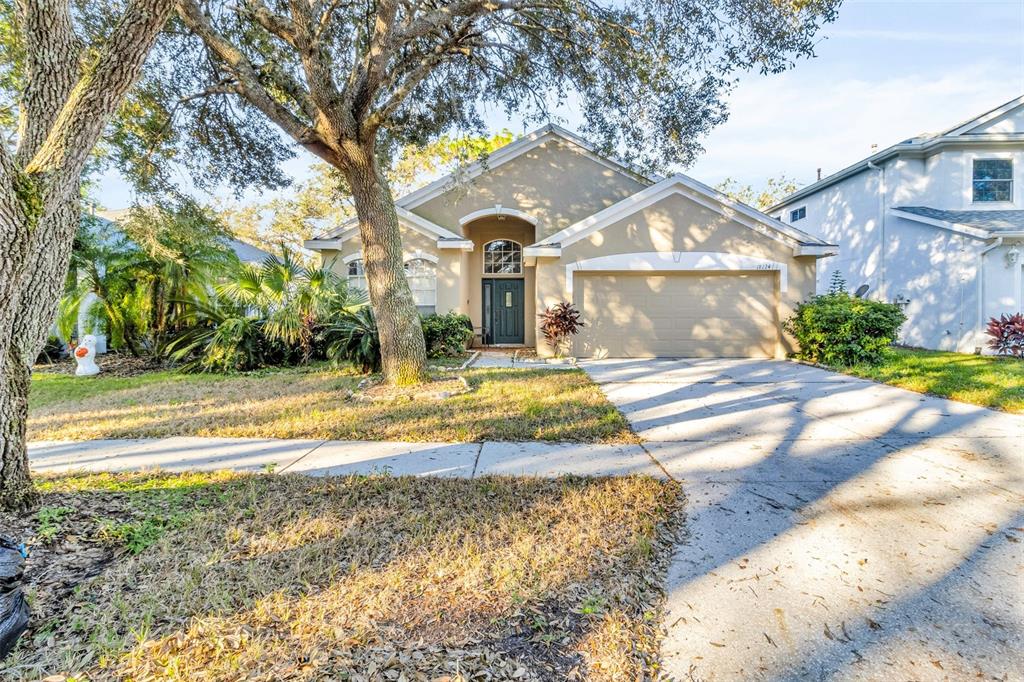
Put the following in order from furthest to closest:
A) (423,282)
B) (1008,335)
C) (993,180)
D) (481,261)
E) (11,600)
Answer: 1. (481,261)
2. (423,282)
3. (993,180)
4. (1008,335)
5. (11,600)

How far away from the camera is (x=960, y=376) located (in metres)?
8.89

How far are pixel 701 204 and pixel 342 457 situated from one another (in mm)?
11021

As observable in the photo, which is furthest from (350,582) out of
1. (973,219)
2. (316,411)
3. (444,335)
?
(973,219)

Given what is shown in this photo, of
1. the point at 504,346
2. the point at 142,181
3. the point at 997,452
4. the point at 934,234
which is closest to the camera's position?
the point at 997,452

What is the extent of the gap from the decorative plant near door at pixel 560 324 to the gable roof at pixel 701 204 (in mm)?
1420

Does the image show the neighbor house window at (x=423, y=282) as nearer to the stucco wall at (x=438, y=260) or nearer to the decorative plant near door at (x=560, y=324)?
the stucco wall at (x=438, y=260)

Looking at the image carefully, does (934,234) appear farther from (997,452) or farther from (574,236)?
(997,452)

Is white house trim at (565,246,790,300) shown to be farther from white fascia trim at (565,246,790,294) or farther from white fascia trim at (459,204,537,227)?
white fascia trim at (459,204,537,227)

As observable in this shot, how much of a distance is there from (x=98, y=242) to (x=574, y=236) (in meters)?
12.3

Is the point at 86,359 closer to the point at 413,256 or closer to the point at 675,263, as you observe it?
the point at 413,256

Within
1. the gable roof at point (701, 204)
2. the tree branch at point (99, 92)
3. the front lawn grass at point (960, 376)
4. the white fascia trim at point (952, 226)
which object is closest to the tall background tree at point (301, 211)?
the gable roof at point (701, 204)

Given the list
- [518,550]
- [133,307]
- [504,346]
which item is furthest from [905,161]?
[133,307]

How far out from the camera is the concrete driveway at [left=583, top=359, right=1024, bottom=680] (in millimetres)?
2215

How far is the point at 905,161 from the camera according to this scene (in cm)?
1464
